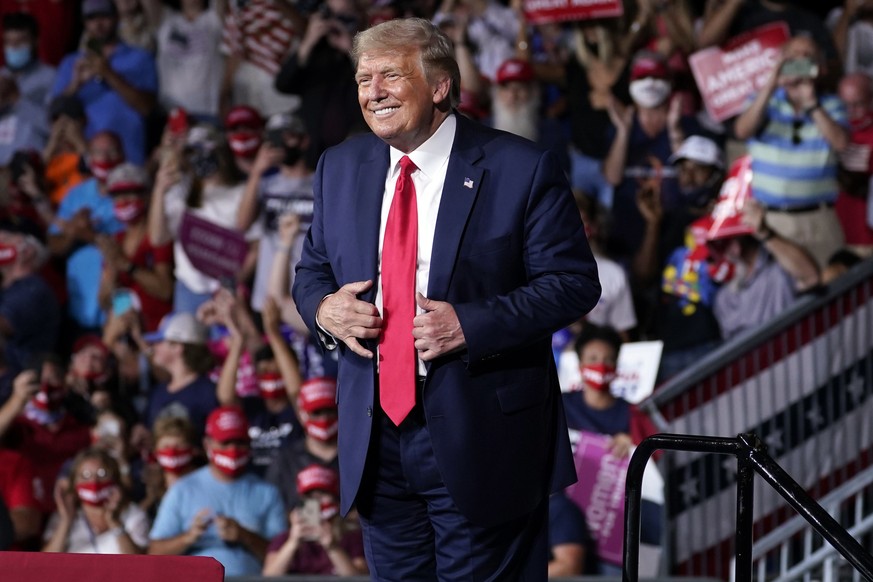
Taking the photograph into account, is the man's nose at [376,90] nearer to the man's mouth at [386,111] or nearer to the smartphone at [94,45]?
the man's mouth at [386,111]

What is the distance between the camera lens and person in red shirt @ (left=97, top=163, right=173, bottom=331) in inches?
275

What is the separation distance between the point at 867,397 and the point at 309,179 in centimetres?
285

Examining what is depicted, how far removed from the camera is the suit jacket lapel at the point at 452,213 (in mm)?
2508

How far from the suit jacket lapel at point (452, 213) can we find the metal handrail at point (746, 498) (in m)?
0.61

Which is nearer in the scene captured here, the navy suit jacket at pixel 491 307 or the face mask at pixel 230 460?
the navy suit jacket at pixel 491 307

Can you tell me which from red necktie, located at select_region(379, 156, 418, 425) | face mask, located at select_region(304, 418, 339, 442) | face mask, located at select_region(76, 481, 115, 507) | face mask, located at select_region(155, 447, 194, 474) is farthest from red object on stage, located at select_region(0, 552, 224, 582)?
face mask, located at select_region(155, 447, 194, 474)

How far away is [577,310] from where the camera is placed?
2.51m

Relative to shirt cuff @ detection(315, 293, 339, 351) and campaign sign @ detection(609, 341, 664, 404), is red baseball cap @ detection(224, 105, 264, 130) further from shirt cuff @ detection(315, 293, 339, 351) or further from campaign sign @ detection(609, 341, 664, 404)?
shirt cuff @ detection(315, 293, 339, 351)

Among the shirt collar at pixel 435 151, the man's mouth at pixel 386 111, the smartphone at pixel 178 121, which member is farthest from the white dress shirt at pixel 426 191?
the smartphone at pixel 178 121

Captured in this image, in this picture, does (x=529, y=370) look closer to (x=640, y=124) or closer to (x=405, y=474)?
(x=405, y=474)

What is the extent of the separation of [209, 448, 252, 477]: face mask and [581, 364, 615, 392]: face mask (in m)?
1.45

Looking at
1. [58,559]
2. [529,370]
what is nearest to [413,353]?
[529,370]

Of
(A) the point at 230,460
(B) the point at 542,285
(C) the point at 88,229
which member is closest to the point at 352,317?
(B) the point at 542,285

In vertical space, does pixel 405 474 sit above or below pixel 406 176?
below
